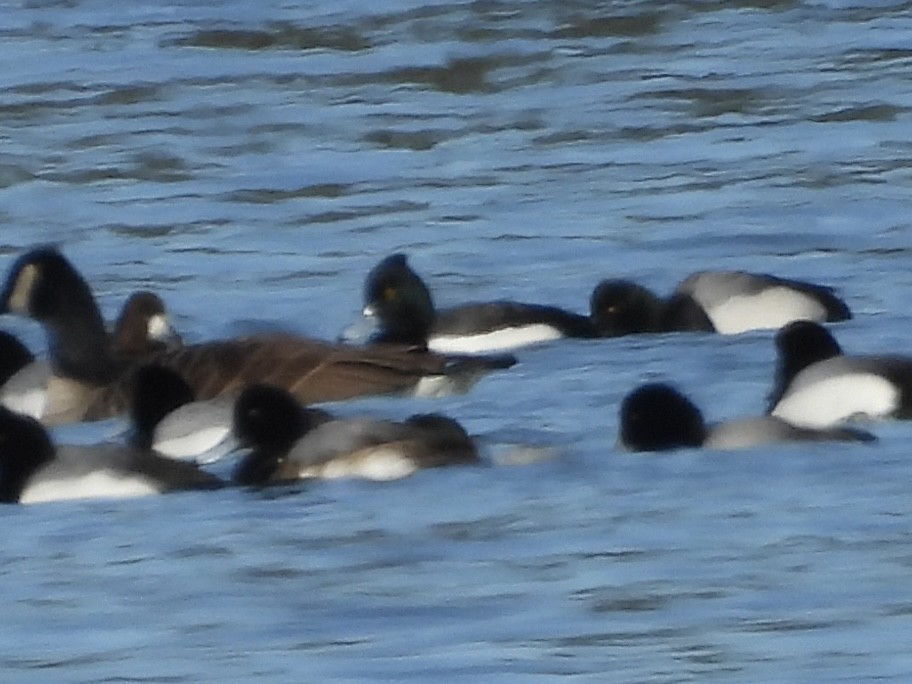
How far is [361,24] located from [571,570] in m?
13.6

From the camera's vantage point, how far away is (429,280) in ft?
56.0

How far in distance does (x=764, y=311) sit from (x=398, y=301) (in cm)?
160

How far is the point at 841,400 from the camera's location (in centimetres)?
1290

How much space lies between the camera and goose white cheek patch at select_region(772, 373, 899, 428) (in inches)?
504

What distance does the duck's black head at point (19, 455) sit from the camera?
12.5 metres

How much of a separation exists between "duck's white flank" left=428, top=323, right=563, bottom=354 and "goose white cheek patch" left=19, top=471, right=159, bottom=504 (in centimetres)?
274

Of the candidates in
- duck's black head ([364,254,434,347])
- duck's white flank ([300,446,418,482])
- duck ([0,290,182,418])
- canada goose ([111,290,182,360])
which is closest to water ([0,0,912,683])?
duck's white flank ([300,446,418,482])

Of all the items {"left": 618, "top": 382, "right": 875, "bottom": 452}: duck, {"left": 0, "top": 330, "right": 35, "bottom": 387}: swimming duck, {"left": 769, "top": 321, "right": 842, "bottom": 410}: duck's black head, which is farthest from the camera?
{"left": 0, "top": 330, "right": 35, "bottom": 387}: swimming duck

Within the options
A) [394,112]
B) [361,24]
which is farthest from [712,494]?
[361,24]

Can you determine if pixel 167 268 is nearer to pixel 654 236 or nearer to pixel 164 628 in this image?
pixel 654 236

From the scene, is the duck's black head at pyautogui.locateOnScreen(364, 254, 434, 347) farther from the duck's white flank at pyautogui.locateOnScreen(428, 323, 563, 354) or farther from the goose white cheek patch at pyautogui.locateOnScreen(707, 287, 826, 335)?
the goose white cheek patch at pyautogui.locateOnScreen(707, 287, 826, 335)

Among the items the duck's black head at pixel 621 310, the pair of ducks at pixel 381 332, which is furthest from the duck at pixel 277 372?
the duck's black head at pixel 621 310

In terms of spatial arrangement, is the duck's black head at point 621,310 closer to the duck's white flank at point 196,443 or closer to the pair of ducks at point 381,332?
the pair of ducks at point 381,332

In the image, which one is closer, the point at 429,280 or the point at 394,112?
the point at 429,280
